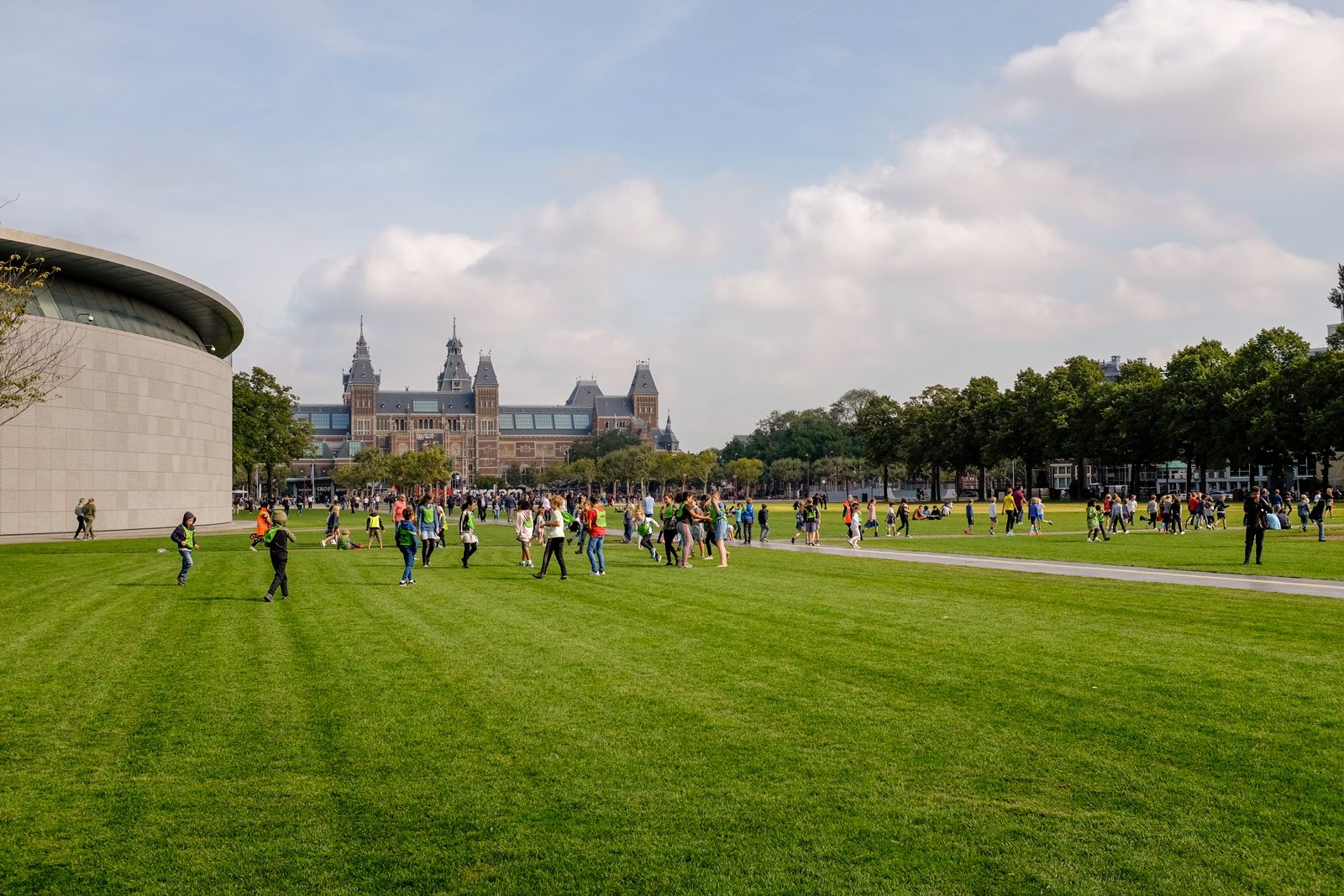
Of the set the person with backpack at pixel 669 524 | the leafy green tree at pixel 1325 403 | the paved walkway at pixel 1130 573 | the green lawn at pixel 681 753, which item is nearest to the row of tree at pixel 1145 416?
the leafy green tree at pixel 1325 403

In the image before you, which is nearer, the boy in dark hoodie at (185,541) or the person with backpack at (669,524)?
the boy in dark hoodie at (185,541)

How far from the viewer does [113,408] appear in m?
41.9

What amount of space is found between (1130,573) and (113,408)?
40.1 metres

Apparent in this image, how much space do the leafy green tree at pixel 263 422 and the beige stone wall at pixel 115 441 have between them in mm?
26502

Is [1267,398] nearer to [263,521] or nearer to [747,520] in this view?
[747,520]

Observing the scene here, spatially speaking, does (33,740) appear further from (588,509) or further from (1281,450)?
(1281,450)

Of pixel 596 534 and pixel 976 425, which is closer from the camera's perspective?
pixel 596 534

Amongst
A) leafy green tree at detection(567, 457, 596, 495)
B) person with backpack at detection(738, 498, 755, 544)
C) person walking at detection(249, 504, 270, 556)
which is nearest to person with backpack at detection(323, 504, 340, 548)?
person walking at detection(249, 504, 270, 556)

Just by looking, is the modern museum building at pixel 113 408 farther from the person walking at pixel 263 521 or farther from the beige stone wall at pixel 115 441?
the person walking at pixel 263 521

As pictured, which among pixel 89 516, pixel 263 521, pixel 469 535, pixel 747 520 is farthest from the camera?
pixel 89 516

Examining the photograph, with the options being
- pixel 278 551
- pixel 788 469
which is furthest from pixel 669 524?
pixel 788 469

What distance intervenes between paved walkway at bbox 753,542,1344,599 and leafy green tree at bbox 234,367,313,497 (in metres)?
59.5

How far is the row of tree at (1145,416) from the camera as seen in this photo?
6025 cm

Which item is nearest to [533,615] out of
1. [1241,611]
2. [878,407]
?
[1241,611]
